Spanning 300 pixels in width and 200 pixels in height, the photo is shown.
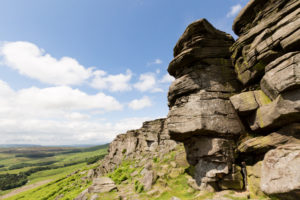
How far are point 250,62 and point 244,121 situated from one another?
7865 mm

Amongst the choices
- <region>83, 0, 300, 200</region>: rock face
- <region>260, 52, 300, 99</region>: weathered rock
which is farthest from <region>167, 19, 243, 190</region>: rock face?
A: <region>260, 52, 300, 99</region>: weathered rock

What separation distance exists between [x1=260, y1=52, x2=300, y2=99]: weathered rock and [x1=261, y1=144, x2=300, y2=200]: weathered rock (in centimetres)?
556

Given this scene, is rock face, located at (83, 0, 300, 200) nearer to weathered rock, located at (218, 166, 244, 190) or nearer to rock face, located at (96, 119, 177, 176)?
weathered rock, located at (218, 166, 244, 190)

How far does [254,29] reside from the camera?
62.9 feet

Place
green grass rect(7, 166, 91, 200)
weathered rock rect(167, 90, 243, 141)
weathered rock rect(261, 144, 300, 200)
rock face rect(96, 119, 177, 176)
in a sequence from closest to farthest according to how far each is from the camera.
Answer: weathered rock rect(261, 144, 300, 200), weathered rock rect(167, 90, 243, 141), green grass rect(7, 166, 91, 200), rock face rect(96, 119, 177, 176)

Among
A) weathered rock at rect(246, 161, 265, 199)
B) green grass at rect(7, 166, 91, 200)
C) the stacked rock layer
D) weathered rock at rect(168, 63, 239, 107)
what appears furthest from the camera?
green grass at rect(7, 166, 91, 200)

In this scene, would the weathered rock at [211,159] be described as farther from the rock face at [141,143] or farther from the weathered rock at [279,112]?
the rock face at [141,143]

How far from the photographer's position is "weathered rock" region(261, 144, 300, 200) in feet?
37.8

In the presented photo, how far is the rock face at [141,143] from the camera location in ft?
164

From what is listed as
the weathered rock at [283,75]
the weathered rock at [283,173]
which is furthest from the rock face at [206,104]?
the weathered rock at [283,75]

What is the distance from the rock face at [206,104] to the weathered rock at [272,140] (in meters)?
1.90

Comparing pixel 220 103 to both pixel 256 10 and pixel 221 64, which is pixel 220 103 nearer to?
pixel 221 64

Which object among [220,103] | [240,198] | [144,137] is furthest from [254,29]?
[144,137]

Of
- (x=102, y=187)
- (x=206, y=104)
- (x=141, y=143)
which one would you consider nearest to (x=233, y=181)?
(x=206, y=104)
